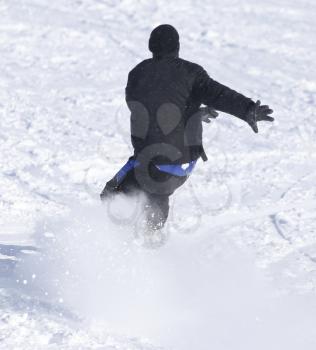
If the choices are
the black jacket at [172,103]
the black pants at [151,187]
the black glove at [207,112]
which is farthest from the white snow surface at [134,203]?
the black glove at [207,112]

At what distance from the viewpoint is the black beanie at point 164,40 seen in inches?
198

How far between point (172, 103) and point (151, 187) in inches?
25.7

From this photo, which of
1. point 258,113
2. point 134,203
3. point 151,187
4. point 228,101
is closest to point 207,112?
point 228,101

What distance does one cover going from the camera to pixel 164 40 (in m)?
5.03

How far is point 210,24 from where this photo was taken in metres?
12.8

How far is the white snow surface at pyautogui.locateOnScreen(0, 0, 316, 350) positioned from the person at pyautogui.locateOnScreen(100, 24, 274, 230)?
37 cm

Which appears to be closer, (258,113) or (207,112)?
(258,113)

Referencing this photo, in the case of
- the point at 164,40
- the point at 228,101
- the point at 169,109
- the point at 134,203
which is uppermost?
the point at 164,40

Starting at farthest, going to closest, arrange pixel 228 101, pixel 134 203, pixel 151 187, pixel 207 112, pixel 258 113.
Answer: pixel 134 203, pixel 151 187, pixel 207 112, pixel 228 101, pixel 258 113

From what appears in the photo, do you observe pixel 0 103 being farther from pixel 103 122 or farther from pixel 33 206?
pixel 33 206

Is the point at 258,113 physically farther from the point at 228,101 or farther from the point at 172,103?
the point at 172,103

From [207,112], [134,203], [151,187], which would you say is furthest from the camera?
[134,203]

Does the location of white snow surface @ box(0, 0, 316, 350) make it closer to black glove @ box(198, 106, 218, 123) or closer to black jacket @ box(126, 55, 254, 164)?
black jacket @ box(126, 55, 254, 164)

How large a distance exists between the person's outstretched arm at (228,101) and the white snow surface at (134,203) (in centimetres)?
97
